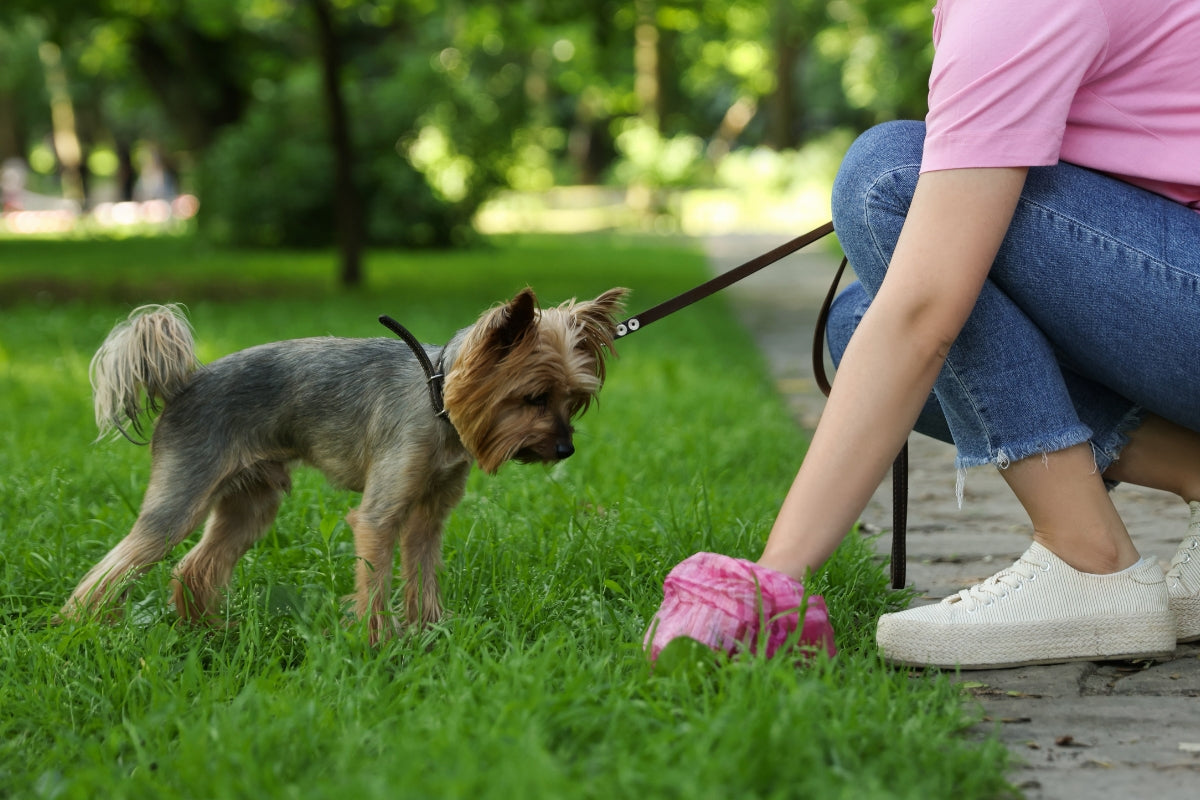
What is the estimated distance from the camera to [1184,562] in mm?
3127

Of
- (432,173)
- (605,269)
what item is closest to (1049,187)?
(605,269)

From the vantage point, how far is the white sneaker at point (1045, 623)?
9.41 feet

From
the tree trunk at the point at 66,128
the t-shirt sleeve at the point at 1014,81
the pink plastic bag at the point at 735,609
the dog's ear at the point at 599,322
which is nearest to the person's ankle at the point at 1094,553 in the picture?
the pink plastic bag at the point at 735,609

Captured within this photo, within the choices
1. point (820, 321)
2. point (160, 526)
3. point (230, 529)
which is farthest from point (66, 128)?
point (820, 321)

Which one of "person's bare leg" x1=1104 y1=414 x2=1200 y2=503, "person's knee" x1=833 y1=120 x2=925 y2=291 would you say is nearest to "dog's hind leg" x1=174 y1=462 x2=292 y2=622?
"person's knee" x1=833 y1=120 x2=925 y2=291

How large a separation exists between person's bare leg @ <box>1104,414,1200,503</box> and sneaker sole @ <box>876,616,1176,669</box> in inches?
17.6

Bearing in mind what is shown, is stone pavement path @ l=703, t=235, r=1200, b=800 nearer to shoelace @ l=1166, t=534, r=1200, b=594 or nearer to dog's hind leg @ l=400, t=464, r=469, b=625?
shoelace @ l=1166, t=534, r=1200, b=594

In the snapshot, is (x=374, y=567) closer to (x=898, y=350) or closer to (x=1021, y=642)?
(x=898, y=350)

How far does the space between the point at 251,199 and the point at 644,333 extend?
1216 cm

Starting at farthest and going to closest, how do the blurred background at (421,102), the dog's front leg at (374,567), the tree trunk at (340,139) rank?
the blurred background at (421,102)
the tree trunk at (340,139)
the dog's front leg at (374,567)

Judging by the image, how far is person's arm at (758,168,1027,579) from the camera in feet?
8.51

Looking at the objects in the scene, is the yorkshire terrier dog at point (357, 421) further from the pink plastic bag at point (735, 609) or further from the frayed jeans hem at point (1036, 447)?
the frayed jeans hem at point (1036, 447)

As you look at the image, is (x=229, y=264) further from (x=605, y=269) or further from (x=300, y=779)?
(x=300, y=779)

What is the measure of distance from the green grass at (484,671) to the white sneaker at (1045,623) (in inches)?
5.8
